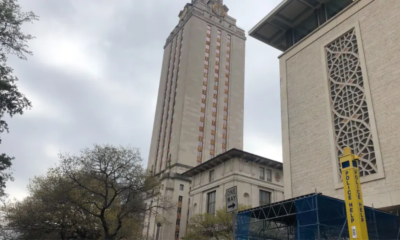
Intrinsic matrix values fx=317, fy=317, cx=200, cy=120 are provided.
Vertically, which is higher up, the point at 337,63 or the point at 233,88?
the point at 233,88

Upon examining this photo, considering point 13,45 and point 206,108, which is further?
point 206,108

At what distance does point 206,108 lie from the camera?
2911 inches

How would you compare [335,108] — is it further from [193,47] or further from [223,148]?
[193,47]

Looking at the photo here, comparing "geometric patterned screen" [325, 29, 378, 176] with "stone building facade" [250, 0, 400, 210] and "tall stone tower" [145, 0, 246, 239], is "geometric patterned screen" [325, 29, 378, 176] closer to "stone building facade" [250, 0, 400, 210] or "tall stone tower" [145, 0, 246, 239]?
"stone building facade" [250, 0, 400, 210]

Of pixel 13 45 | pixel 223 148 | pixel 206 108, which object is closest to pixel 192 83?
pixel 206 108

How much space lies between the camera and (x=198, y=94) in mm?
74312

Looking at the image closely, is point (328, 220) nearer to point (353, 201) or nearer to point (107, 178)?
point (353, 201)

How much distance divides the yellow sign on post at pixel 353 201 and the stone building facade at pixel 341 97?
17.7ft

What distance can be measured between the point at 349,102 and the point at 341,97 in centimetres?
79

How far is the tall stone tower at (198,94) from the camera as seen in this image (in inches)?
2682

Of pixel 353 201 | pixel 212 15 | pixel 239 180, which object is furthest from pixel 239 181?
pixel 212 15

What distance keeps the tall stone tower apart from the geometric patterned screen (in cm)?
3975

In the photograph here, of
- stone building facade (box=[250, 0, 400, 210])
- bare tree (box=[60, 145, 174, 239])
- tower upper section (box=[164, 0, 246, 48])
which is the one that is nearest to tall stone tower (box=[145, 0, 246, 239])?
tower upper section (box=[164, 0, 246, 48])

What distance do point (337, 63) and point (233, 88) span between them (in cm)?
5452
